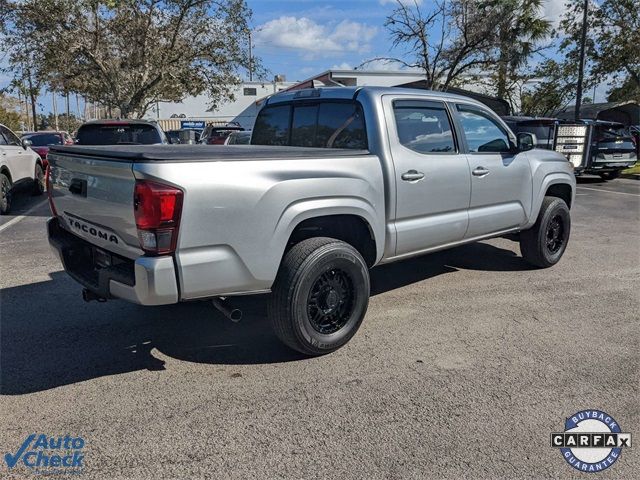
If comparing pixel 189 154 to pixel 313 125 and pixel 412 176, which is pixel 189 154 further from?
pixel 412 176

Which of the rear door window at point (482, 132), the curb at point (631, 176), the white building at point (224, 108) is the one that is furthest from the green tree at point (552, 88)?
the rear door window at point (482, 132)

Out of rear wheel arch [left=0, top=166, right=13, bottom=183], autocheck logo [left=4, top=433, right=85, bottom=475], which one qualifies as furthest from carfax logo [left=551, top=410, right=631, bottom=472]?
rear wheel arch [left=0, top=166, right=13, bottom=183]

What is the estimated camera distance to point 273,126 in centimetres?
524

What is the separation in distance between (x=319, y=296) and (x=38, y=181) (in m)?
10.6

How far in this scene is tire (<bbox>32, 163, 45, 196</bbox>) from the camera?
1174 centimetres

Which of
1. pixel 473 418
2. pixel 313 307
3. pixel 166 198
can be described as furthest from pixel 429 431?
pixel 166 198

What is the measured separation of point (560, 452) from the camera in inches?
109

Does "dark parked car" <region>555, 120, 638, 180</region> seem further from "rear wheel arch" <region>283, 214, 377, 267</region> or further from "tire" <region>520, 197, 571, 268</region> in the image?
"rear wheel arch" <region>283, 214, 377, 267</region>

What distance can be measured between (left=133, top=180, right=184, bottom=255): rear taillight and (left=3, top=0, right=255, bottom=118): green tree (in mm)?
18999

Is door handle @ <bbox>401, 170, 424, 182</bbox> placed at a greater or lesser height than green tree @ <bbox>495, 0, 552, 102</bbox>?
lesser

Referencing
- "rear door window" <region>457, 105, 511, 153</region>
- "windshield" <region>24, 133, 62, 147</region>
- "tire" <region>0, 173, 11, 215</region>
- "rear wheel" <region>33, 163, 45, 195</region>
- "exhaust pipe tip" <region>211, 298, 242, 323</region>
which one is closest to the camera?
"exhaust pipe tip" <region>211, 298, 242, 323</region>

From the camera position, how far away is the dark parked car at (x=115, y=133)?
936 cm

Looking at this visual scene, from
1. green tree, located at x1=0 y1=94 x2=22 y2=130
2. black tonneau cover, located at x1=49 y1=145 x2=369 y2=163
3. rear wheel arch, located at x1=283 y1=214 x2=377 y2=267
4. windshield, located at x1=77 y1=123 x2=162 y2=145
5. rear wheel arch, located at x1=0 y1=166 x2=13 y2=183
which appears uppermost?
green tree, located at x1=0 y1=94 x2=22 y2=130

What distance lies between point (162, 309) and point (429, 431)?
282cm
